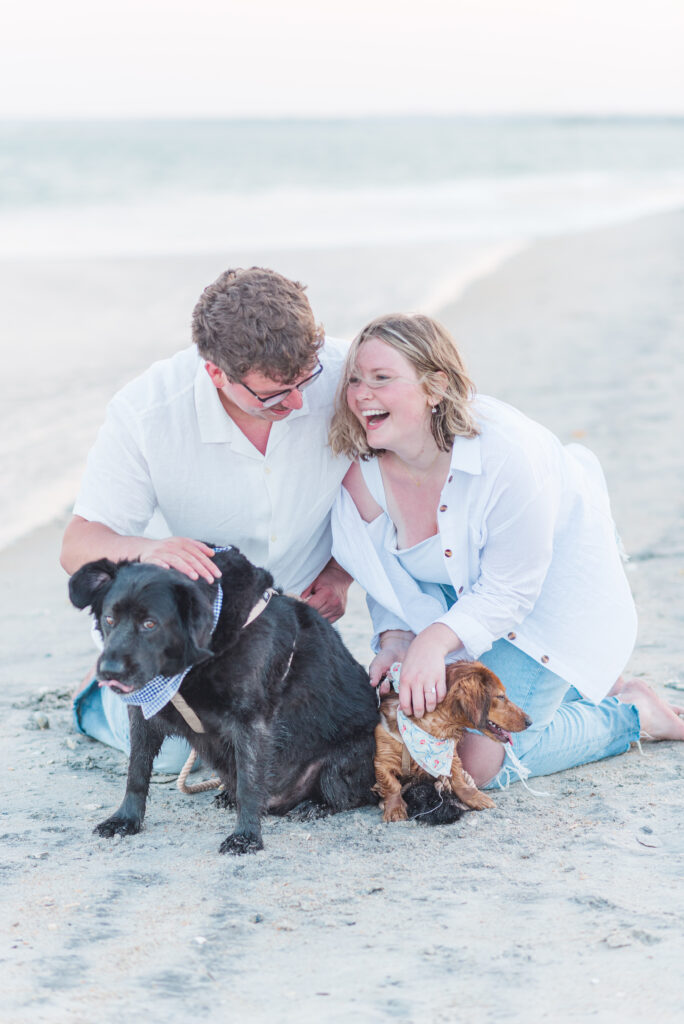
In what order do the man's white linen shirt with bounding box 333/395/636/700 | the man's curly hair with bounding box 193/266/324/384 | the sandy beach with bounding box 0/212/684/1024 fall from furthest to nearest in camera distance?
the man's white linen shirt with bounding box 333/395/636/700 < the man's curly hair with bounding box 193/266/324/384 < the sandy beach with bounding box 0/212/684/1024

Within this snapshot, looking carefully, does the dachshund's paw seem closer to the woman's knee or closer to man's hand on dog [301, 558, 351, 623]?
the woman's knee

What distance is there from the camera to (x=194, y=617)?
305 centimetres

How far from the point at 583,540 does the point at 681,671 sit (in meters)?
1.14

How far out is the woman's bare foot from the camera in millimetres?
3920

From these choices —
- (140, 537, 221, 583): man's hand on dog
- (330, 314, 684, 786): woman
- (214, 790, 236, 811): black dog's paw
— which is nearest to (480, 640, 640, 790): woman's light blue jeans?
(330, 314, 684, 786): woman

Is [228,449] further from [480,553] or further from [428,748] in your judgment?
[428,748]

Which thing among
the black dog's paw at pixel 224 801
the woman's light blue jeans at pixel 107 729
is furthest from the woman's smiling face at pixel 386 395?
the woman's light blue jeans at pixel 107 729

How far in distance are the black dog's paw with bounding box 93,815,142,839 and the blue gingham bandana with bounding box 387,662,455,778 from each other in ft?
2.95

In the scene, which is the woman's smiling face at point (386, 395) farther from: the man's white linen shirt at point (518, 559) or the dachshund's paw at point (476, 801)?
the dachshund's paw at point (476, 801)

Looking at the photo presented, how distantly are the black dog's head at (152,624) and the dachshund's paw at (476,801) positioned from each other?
1.05m

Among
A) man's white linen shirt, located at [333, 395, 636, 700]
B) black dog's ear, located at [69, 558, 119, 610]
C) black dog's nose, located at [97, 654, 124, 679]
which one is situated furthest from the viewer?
man's white linen shirt, located at [333, 395, 636, 700]

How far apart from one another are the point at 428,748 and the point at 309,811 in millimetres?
497

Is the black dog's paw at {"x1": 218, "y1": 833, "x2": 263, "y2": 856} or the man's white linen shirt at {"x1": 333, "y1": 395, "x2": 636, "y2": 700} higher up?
the man's white linen shirt at {"x1": 333, "y1": 395, "x2": 636, "y2": 700}

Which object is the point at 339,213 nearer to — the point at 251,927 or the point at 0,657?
the point at 0,657
